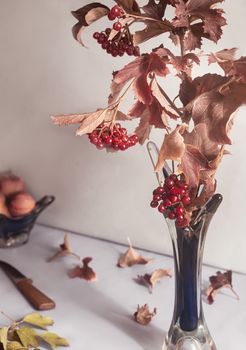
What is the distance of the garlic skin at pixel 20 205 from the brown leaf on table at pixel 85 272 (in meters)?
0.16

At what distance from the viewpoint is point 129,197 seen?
3.85ft

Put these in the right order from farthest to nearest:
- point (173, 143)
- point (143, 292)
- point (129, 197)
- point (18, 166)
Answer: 1. point (18, 166)
2. point (129, 197)
3. point (143, 292)
4. point (173, 143)

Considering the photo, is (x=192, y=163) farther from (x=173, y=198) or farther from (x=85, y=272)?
(x=85, y=272)

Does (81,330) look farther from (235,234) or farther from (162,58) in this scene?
(162,58)

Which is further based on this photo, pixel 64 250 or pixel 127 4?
pixel 64 250

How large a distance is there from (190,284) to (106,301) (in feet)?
0.74

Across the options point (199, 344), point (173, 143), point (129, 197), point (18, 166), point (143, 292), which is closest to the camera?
point (173, 143)

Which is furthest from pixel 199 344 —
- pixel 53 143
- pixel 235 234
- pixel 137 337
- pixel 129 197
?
pixel 53 143

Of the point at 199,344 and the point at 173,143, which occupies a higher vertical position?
the point at 173,143

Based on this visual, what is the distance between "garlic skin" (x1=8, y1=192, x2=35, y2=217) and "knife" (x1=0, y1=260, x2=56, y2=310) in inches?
4.1

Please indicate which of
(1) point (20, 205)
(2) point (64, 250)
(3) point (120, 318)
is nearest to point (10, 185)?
(1) point (20, 205)

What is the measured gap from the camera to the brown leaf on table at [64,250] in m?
1.16

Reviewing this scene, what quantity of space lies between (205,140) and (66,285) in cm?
47

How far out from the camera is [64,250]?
46.2 inches
